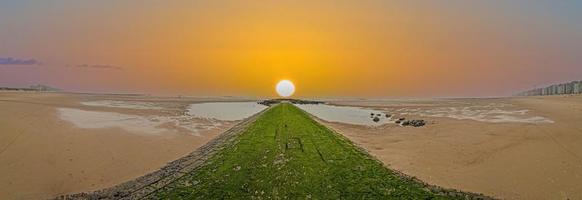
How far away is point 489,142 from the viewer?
64.0 feet

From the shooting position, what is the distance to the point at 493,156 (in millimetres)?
16312

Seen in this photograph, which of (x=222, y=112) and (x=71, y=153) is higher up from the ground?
(x=222, y=112)

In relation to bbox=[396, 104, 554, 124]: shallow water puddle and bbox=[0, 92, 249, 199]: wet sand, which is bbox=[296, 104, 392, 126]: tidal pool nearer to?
bbox=[396, 104, 554, 124]: shallow water puddle

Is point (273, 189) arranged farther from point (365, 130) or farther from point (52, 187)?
point (365, 130)

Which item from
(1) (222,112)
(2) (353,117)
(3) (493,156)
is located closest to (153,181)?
(3) (493,156)

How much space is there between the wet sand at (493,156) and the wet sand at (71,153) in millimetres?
10263

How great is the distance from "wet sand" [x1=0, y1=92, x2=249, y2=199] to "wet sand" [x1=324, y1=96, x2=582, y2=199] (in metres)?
10.3

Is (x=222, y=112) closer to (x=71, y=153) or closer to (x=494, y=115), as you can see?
(x=71, y=153)

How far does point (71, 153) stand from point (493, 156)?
60.8ft

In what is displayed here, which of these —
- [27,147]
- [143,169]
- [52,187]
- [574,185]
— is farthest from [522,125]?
[27,147]

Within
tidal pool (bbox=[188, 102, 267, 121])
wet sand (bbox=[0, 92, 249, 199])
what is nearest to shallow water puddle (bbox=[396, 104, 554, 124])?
tidal pool (bbox=[188, 102, 267, 121])

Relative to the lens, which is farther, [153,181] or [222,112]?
[222,112]

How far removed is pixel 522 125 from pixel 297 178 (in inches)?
801

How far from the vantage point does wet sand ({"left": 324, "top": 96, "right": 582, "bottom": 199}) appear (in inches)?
474
